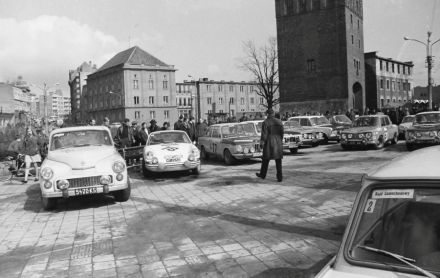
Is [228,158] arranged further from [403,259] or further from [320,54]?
[320,54]

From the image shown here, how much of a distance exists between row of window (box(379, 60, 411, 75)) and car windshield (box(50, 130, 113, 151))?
60.1 meters

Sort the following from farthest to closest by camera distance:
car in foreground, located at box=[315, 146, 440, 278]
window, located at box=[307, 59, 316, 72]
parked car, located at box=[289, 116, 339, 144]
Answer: window, located at box=[307, 59, 316, 72] → parked car, located at box=[289, 116, 339, 144] → car in foreground, located at box=[315, 146, 440, 278]

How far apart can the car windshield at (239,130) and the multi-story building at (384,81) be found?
160 feet

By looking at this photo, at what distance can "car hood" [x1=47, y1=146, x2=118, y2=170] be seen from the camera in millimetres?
8297

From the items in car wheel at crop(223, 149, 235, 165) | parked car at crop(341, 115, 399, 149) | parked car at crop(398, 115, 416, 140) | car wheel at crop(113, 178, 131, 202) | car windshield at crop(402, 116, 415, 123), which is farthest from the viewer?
car windshield at crop(402, 116, 415, 123)

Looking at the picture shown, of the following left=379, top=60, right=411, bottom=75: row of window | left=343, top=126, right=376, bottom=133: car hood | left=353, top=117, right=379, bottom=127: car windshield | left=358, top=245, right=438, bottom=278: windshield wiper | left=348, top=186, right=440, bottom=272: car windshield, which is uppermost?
left=379, top=60, right=411, bottom=75: row of window

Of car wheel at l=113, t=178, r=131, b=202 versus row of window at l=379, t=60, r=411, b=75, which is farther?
row of window at l=379, t=60, r=411, b=75

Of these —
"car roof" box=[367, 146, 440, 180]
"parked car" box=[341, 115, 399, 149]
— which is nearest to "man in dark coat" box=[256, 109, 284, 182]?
"car roof" box=[367, 146, 440, 180]

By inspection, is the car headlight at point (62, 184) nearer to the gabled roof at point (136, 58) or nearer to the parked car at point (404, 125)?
the parked car at point (404, 125)

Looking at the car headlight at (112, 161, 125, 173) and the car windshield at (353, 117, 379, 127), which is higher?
the car windshield at (353, 117, 379, 127)

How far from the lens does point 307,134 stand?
1939 centimetres

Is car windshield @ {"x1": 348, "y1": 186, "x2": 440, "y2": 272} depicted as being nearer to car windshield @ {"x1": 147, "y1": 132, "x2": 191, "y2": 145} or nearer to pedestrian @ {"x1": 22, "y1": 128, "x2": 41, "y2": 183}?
car windshield @ {"x1": 147, "y1": 132, "x2": 191, "y2": 145}

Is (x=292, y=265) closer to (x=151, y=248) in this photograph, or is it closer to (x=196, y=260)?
(x=196, y=260)

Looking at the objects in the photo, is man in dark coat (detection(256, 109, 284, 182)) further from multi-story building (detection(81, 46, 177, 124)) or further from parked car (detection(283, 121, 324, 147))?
multi-story building (detection(81, 46, 177, 124))
